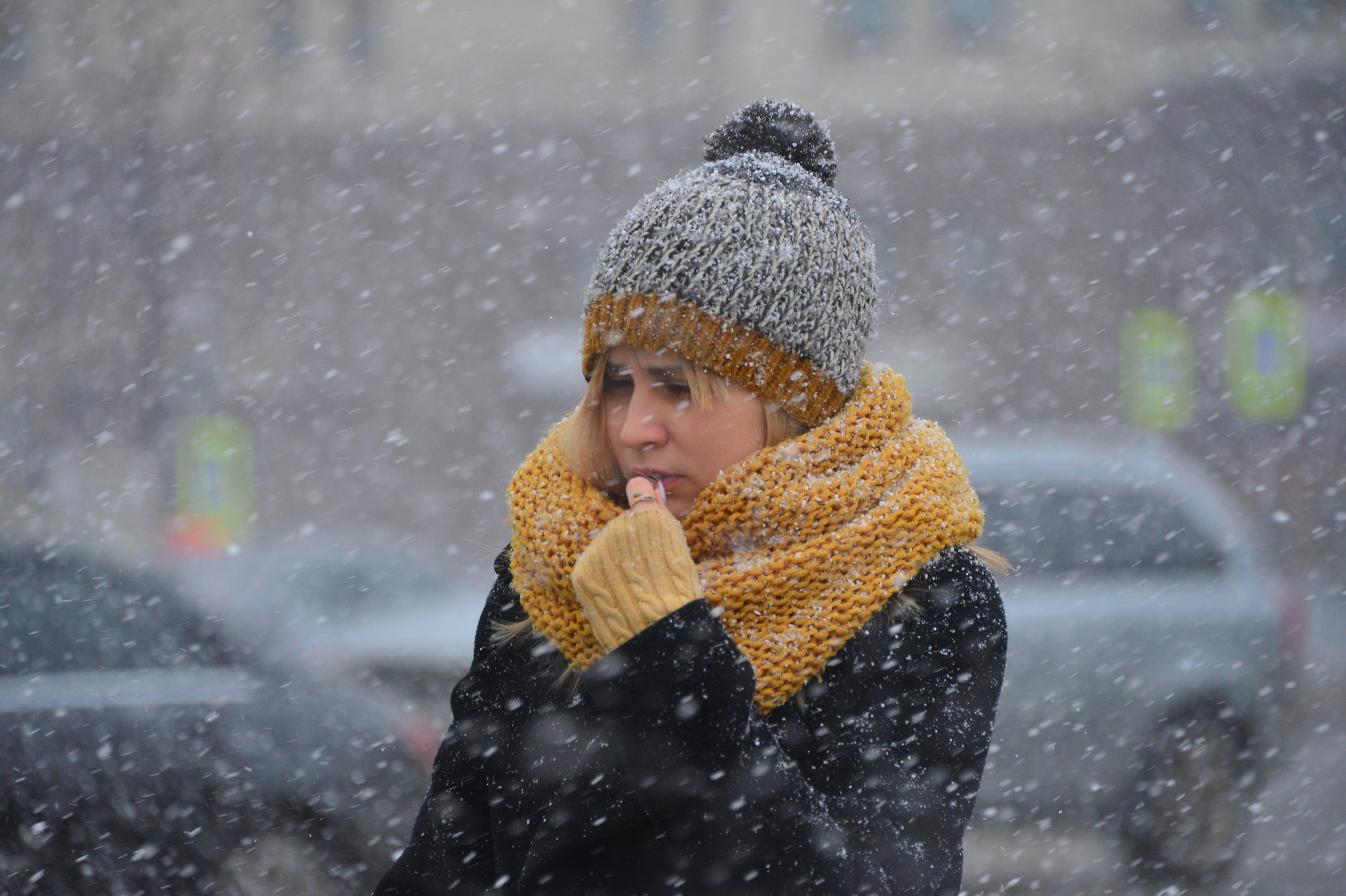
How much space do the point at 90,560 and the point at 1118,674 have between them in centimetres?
385

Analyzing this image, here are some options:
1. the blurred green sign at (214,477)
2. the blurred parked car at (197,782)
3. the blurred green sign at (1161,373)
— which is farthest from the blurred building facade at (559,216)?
the blurred parked car at (197,782)

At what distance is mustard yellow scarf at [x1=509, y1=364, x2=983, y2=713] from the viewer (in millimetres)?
1352

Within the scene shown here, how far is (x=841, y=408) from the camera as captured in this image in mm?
1522

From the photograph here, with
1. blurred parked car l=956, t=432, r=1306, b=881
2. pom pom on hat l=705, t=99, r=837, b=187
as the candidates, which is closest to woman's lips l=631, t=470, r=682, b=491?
pom pom on hat l=705, t=99, r=837, b=187

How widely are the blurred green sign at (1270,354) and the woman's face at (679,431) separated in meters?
8.85

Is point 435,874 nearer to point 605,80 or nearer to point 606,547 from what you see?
point 606,547

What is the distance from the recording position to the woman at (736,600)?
47.7 inches

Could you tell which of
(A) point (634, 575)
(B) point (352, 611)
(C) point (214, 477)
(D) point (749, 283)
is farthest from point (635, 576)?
(C) point (214, 477)

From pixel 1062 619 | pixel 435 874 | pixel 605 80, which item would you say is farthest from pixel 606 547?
pixel 605 80

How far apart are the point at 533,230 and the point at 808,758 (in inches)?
425

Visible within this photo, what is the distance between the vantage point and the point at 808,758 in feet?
4.35

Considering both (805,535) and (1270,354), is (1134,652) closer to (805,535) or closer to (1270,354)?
(805,535)

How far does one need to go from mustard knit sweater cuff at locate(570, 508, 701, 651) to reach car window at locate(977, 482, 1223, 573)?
3095mm

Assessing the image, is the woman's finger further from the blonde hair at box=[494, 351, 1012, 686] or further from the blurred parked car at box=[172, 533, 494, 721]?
the blurred parked car at box=[172, 533, 494, 721]
